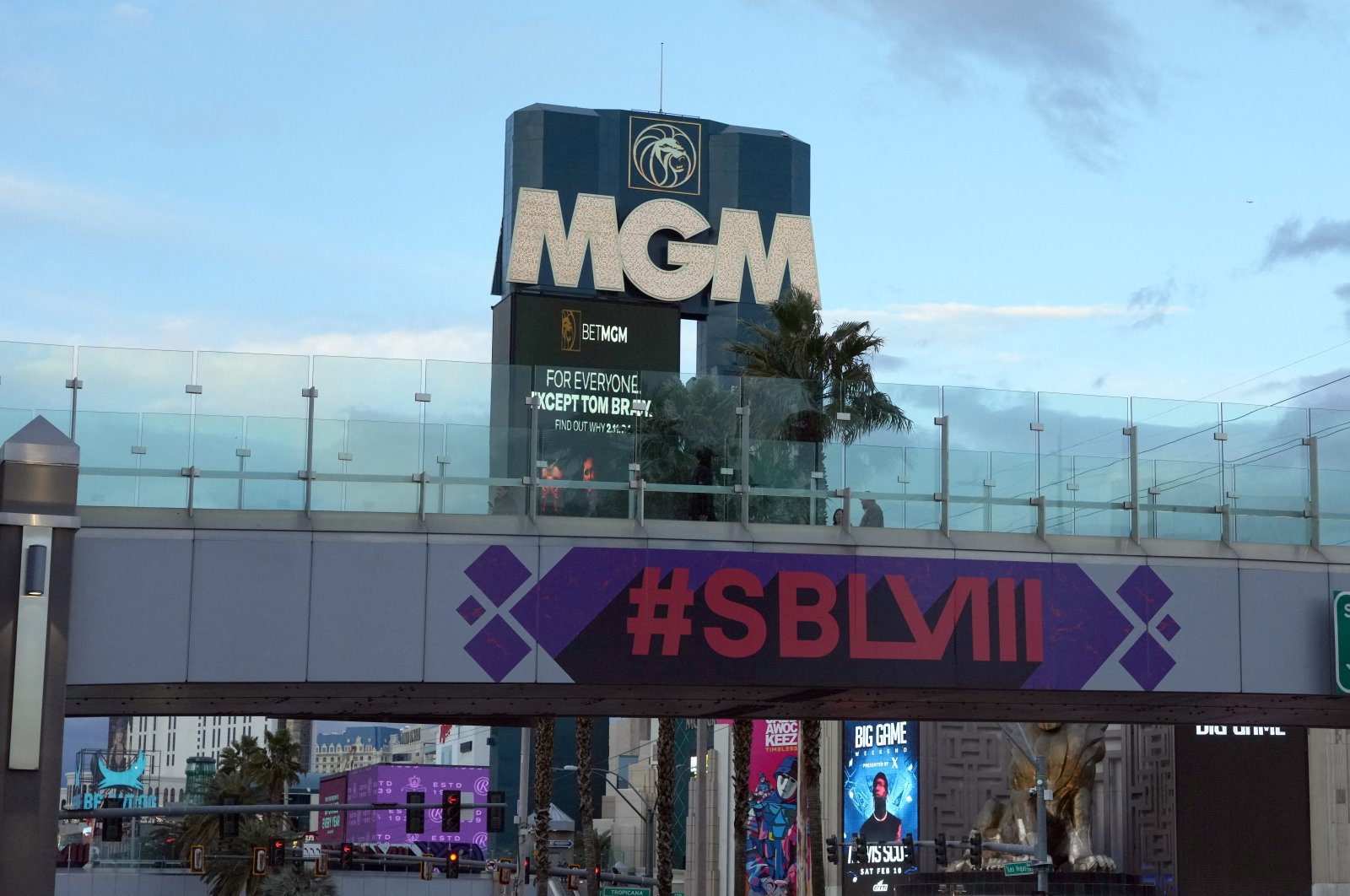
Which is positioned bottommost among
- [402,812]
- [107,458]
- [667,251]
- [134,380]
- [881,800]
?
[402,812]

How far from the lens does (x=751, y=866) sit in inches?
3583

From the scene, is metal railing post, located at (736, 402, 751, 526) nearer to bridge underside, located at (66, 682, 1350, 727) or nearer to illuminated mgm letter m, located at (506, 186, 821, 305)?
bridge underside, located at (66, 682, 1350, 727)

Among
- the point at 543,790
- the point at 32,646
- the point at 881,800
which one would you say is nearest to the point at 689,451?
the point at 32,646

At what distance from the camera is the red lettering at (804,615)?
94.0ft

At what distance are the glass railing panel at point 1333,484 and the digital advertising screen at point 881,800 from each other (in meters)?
47.9

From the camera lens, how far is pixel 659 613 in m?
28.2

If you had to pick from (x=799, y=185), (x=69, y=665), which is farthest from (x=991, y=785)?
(x=69, y=665)

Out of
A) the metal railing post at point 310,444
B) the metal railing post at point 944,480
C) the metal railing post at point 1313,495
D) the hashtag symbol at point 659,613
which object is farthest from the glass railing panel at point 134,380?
the metal railing post at point 1313,495

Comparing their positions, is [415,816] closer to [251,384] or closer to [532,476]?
[532,476]

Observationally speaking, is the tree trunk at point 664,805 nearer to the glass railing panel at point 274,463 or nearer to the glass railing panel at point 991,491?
the glass railing panel at point 991,491

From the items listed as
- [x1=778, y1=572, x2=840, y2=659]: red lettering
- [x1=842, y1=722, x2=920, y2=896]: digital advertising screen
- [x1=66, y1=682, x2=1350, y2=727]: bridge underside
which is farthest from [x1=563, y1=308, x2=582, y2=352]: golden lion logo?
[x1=778, y1=572, x2=840, y2=659]: red lettering

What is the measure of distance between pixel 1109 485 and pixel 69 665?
57.6ft

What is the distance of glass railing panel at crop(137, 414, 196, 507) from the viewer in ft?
88.1

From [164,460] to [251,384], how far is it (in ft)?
6.07
